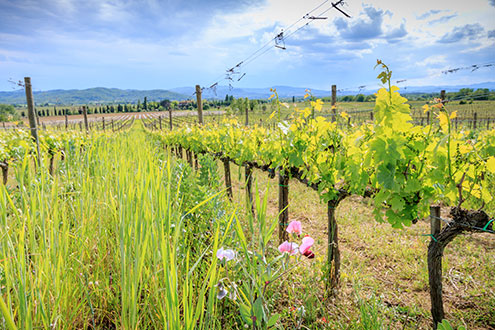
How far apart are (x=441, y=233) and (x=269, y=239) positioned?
1.15 meters

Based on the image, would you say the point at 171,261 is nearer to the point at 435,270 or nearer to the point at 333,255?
the point at 435,270

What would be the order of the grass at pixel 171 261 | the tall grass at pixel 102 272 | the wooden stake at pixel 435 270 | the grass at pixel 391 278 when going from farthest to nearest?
the grass at pixel 391 278 → the wooden stake at pixel 435 270 → the grass at pixel 171 261 → the tall grass at pixel 102 272

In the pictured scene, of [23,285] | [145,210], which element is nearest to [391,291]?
[145,210]

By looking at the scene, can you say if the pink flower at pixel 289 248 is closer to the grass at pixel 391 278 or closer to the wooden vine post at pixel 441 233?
the grass at pixel 391 278

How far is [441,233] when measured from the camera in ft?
6.29

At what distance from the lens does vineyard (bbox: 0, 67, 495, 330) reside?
121 cm

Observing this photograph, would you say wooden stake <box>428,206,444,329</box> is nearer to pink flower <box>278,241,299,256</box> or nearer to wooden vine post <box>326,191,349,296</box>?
wooden vine post <box>326,191,349,296</box>

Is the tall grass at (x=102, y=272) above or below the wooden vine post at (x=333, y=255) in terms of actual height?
above

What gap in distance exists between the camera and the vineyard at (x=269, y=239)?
1.21m

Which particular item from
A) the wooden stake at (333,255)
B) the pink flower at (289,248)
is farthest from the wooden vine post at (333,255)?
the pink flower at (289,248)

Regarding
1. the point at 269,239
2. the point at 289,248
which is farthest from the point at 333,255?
the point at 289,248

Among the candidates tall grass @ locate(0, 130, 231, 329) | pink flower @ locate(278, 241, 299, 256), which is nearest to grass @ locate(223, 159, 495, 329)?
Result: pink flower @ locate(278, 241, 299, 256)

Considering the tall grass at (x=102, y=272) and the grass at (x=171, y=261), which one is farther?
the grass at (x=171, y=261)

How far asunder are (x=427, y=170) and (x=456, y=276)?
189 centimetres
